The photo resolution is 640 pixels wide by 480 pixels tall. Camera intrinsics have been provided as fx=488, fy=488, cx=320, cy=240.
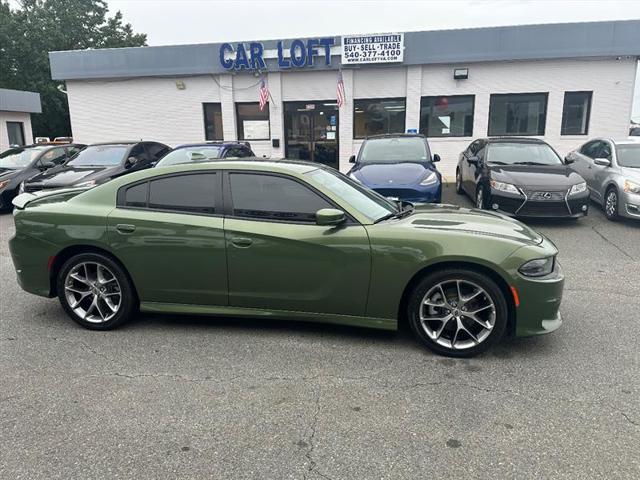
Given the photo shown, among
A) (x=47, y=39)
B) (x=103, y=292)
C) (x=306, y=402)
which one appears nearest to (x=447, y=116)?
(x=103, y=292)

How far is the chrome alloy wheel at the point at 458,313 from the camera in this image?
12.2 ft

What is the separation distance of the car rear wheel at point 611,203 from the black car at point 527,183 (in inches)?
36.0

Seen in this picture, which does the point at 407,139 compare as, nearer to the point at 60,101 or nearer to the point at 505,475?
the point at 505,475

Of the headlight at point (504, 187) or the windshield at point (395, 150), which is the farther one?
the windshield at point (395, 150)

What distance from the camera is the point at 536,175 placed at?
28.9ft

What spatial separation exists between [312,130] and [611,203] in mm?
9407

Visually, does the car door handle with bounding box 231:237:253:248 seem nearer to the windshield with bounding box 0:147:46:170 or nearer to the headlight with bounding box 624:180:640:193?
the headlight with bounding box 624:180:640:193

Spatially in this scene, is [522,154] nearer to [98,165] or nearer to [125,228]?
[125,228]

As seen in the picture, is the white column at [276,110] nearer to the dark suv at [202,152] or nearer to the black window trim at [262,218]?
the dark suv at [202,152]

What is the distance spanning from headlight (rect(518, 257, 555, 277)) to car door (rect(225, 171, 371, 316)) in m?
1.17

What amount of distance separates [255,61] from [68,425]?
46.5ft

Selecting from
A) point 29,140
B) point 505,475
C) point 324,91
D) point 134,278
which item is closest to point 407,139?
point 324,91

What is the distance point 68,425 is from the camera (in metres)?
2.95

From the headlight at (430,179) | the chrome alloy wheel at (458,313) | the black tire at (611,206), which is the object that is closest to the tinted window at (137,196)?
the chrome alloy wheel at (458,313)
